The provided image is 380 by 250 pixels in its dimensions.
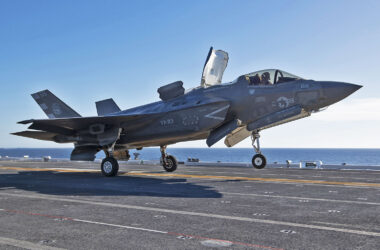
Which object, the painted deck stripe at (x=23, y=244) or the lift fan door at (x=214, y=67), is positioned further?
the lift fan door at (x=214, y=67)

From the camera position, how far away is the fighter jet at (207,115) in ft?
44.3

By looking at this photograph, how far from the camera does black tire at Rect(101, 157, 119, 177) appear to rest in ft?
54.1

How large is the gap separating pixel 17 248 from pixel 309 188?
30.3 ft

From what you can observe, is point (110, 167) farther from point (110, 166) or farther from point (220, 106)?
point (220, 106)

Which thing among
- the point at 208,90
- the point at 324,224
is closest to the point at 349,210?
the point at 324,224

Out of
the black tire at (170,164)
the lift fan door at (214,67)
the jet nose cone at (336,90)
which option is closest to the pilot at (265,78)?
the jet nose cone at (336,90)

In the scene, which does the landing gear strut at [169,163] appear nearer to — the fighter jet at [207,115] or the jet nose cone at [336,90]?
the fighter jet at [207,115]

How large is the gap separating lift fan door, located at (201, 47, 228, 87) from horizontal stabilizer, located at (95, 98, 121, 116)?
7031 mm

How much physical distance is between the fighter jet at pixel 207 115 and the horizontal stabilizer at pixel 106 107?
3060 millimetres

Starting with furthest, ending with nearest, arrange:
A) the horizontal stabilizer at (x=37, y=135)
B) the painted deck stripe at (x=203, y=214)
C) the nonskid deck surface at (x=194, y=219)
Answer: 1. the horizontal stabilizer at (x=37, y=135)
2. the painted deck stripe at (x=203, y=214)
3. the nonskid deck surface at (x=194, y=219)

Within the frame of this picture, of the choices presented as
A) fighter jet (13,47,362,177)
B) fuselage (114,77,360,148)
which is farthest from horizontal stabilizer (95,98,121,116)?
fuselage (114,77,360,148)

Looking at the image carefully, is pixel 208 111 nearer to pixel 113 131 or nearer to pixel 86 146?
pixel 113 131

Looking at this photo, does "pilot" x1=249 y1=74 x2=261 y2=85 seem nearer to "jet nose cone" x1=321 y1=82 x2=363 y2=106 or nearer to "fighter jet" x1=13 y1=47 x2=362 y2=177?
"fighter jet" x1=13 y1=47 x2=362 y2=177

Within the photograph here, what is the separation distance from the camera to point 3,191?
1152 centimetres
